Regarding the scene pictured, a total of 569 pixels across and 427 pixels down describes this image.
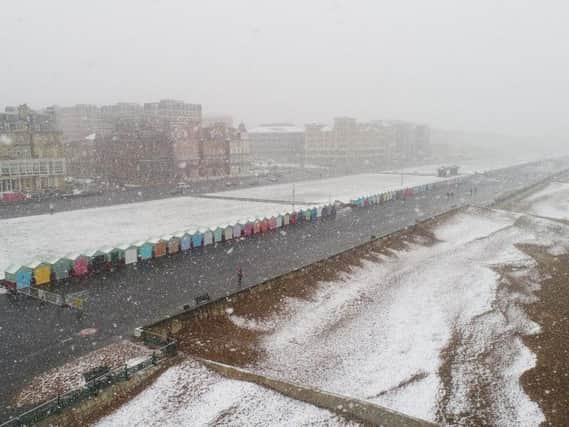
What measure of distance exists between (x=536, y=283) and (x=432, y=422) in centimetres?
1750

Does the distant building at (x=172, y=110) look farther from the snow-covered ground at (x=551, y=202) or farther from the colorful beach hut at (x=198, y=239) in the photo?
the colorful beach hut at (x=198, y=239)

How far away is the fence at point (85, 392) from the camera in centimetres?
1293

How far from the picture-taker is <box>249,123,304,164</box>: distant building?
138m

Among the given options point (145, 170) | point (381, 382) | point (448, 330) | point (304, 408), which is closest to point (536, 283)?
point (448, 330)

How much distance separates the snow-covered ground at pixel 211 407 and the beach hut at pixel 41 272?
428 inches

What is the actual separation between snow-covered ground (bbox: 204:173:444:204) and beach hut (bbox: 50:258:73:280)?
106 ft

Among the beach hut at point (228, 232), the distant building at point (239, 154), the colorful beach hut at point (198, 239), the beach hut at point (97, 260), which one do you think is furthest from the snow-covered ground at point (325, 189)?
the beach hut at point (97, 260)

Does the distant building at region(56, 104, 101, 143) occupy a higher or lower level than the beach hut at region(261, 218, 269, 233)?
higher

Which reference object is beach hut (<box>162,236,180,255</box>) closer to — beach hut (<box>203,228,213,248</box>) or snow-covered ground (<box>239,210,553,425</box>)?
beach hut (<box>203,228,213,248</box>)

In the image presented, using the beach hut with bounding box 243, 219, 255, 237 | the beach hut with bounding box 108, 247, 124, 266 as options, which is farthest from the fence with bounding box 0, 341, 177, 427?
the beach hut with bounding box 243, 219, 255, 237

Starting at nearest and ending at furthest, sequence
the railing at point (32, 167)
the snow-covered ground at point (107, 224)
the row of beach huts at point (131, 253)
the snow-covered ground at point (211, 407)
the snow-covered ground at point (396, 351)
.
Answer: the snow-covered ground at point (211, 407), the snow-covered ground at point (396, 351), the row of beach huts at point (131, 253), the snow-covered ground at point (107, 224), the railing at point (32, 167)

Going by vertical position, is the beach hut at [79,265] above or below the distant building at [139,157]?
below

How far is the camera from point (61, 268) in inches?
979

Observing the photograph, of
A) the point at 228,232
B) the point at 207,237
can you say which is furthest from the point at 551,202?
the point at 207,237
